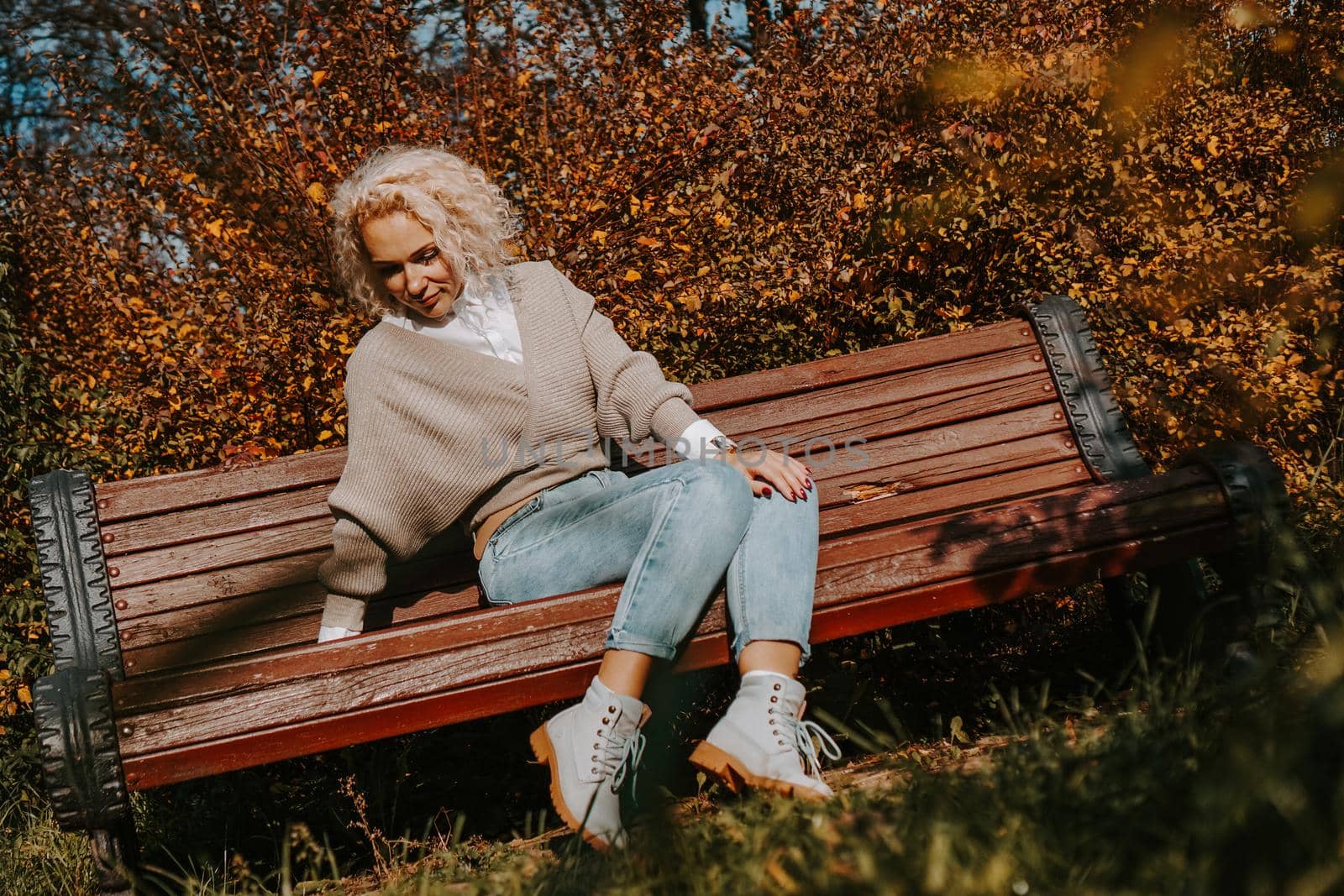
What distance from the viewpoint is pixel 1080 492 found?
2.39 m

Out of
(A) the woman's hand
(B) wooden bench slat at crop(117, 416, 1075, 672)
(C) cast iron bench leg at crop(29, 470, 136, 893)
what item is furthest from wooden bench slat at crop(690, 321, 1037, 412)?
(C) cast iron bench leg at crop(29, 470, 136, 893)

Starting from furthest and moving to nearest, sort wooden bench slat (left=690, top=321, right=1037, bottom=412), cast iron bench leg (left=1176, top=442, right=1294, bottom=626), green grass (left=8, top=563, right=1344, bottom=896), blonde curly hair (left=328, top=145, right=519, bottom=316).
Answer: wooden bench slat (left=690, top=321, right=1037, bottom=412) → blonde curly hair (left=328, top=145, right=519, bottom=316) → cast iron bench leg (left=1176, top=442, right=1294, bottom=626) → green grass (left=8, top=563, right=1344, bottom=896)

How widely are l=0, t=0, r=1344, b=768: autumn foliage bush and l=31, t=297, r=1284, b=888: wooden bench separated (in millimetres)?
404

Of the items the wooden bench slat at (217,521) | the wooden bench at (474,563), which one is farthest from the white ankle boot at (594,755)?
the wooden bench slat at (217,521)

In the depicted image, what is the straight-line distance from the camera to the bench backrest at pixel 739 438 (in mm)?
2654

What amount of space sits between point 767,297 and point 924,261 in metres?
0.56

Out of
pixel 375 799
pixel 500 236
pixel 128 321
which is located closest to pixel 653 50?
pixel 500 236

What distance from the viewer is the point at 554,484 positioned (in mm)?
2631

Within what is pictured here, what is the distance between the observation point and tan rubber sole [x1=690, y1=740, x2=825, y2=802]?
6.33 ft

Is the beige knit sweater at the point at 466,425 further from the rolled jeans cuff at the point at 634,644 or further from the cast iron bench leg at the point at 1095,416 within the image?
the cast iron bench leg at the point at 1095,416

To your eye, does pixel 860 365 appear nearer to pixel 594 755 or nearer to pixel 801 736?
pixel 801 736

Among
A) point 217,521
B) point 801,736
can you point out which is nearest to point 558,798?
point 801,736

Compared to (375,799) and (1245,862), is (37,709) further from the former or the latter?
(1245,862)

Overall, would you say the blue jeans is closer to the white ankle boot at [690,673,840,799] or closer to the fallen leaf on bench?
the white ankle boot at [690,673,840,799]
